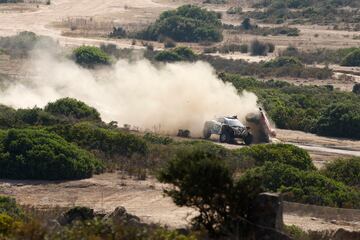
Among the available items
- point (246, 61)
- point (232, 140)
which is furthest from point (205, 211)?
point (246, 61)

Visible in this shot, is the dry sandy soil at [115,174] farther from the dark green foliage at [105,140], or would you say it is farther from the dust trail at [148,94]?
the dust trail at [148,94]

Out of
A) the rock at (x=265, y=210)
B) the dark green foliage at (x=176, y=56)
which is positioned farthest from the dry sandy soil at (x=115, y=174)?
the dark green foliage at (x=176, y=56)

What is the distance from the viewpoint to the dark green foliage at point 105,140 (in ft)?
135

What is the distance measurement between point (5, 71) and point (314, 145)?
97.1ft

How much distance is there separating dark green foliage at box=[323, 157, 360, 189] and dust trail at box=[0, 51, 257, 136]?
13.7m

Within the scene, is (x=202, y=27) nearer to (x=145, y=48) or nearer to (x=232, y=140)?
(x=145, y=48)

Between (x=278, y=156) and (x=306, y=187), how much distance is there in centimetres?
593

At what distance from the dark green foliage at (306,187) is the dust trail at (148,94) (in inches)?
677

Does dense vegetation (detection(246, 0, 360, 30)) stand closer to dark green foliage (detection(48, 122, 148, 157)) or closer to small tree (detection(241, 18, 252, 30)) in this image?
small tree (detection(241, 18, 252, 30))

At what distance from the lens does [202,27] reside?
4198 inches

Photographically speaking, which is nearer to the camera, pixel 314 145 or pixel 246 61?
pixel 314 145

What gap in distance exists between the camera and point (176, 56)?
82.2 meters

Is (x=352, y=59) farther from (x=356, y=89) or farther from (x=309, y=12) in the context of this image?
(x=309, y=12)

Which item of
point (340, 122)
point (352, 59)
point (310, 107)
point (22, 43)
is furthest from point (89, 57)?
point (340, 122)
